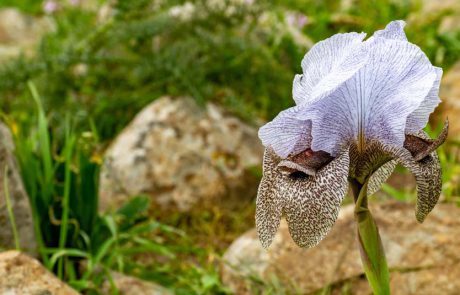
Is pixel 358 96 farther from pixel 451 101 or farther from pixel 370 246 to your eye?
pixel 451 101

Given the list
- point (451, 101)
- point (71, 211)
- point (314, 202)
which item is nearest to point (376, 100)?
point (314, 202)

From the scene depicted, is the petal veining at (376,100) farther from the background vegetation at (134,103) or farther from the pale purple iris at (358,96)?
the background vegetation at (134,103)

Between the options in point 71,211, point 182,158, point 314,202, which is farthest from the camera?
point 182,158

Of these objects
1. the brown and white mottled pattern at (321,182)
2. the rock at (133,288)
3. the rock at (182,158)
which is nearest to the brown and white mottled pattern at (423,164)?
the brown and white mottled pattern at (321,182)

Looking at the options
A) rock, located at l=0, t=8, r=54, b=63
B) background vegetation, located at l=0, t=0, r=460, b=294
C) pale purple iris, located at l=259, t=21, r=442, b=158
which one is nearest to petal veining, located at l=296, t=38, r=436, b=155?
pale purple iris, located at l=259, t=21, r=442, b=158

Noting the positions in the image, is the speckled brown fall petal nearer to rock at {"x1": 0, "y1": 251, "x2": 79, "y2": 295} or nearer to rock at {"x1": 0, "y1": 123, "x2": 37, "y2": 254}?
rock at {"x1": 0, "y1": 251, "x2": 79, "y2": 295}

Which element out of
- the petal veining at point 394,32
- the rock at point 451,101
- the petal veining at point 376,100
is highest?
Answer: the petal veining at point 394,32
